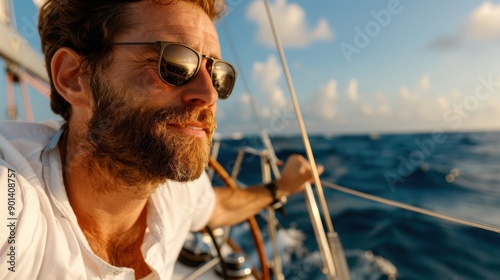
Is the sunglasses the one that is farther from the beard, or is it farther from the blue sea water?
the blue sea water

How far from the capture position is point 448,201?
7.16 metres

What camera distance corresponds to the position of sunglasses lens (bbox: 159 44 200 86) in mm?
937

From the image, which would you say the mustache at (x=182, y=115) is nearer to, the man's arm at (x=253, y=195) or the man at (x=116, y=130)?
the man at (x=116, y=130)

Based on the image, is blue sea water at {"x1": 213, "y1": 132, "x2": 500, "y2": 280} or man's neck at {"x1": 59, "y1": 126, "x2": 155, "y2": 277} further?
blue sea water at {"x1": 213, "y1": 132, "x2": 500, "y2": 280}

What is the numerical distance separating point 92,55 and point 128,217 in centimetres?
54

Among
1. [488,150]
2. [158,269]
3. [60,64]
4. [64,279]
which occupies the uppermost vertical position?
[60,64]

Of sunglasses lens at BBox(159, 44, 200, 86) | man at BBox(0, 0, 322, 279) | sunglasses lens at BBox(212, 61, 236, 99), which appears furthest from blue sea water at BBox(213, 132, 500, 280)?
sunglasses lens at BBox(159, 44, 200, 86)

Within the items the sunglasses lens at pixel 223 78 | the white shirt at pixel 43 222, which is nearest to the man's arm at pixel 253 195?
the white shirt at pixel 43 222

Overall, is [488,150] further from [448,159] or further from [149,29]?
[149,29]

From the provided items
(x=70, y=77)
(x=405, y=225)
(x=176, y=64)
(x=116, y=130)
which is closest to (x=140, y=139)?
(x=116, y=130)

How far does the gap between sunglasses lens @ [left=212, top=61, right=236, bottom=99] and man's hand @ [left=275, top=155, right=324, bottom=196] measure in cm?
62

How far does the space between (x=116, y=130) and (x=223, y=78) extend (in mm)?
394

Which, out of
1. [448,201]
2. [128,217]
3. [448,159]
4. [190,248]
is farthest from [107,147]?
[448,159]

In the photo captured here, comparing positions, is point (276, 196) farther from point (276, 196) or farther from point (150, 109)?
point (150, 109)
